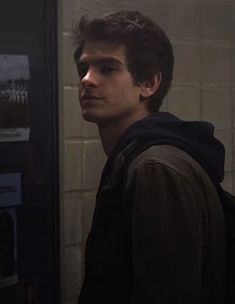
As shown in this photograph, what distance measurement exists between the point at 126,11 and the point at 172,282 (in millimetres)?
674

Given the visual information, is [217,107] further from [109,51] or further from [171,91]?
[109,51]

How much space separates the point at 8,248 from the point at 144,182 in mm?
419

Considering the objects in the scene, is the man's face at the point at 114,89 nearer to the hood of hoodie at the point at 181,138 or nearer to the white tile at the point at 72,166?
the hood of hoodie at the point at 181,138

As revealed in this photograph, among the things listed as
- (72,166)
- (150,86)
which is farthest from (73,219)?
(150,86)

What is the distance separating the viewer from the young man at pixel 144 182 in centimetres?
Answer: 115

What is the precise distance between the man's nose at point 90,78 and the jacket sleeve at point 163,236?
0.29m

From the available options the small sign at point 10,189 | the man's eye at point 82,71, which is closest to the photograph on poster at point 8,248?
the small sign at point 10,189

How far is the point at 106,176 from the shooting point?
135 cm

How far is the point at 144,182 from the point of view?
114cm

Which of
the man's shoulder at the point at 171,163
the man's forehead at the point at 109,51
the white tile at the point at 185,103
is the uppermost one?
the man's forehead at the point at 109,51

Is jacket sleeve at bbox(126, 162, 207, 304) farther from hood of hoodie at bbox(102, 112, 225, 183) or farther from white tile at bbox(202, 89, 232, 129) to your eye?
white tile at bbox(202, 89, 232, 129)

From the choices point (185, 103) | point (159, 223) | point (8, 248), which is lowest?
point (8, 248)

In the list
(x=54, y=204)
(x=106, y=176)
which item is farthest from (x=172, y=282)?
(x=54, y=204)

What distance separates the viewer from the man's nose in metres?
1.34
